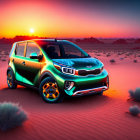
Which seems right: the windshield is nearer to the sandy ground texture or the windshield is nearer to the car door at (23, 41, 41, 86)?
the car door at (23, 41, 41, 86)

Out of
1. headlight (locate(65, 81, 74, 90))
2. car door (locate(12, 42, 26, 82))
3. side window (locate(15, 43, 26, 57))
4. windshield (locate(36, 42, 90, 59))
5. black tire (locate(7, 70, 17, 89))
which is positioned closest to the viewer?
headlight (locate(65, 81, 74, 90))

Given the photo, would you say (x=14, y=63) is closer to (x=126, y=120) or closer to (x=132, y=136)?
(x=126, y=120)

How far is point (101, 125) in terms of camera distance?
414cm

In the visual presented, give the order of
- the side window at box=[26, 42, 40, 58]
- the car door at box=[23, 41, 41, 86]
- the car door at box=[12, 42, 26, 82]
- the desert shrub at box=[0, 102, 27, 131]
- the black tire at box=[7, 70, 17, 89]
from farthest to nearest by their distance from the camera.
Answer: the black tire at box=[7, 70, 17, 89], the car door at box=[12, 42, 26, 82], the side window at box=[26, 42, 40, 58], the car door at box=[23, 41, 41, 86], the desert shrub at box=[0, 102, 27, 131]

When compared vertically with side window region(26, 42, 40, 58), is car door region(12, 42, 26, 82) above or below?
below

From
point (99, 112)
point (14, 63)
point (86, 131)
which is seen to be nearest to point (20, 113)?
point (86, 131)

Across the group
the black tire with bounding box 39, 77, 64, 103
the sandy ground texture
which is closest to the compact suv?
the black tire with bounding box 39, 77, 64, 103

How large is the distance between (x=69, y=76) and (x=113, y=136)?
212cm

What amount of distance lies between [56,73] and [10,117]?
2014mm

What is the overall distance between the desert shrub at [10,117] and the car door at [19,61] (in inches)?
118

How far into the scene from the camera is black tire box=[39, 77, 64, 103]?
5.44 metres

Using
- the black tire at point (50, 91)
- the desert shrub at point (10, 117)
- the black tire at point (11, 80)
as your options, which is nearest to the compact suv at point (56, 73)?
the black tire at point (50, 91)

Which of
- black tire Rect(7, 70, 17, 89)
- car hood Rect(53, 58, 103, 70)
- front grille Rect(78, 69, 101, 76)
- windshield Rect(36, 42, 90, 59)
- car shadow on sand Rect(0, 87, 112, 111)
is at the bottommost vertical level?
car shadow on sand Rect(0, 87, 112, 111)

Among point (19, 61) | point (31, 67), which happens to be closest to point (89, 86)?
point (31, 67)
